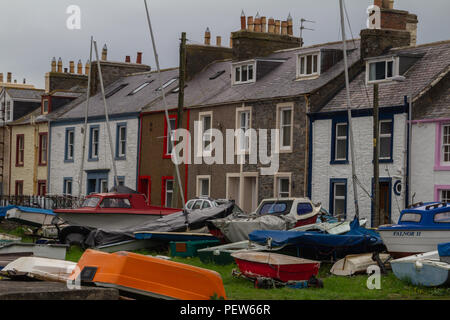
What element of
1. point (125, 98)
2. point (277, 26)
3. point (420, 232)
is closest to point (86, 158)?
point (125, 98)

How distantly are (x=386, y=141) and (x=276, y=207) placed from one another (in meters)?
6.90

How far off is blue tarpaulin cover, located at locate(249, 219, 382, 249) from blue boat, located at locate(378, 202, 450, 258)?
87cm

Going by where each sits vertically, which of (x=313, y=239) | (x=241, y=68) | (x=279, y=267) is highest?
(x=241, y=68)

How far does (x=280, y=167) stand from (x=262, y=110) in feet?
8.88

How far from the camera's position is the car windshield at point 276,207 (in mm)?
28875

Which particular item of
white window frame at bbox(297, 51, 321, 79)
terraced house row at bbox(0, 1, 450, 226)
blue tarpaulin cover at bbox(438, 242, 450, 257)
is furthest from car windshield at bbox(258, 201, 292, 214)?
white window frame at bbox(297, 51, 321, 79)

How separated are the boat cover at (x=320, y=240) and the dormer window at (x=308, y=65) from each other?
1520 cm

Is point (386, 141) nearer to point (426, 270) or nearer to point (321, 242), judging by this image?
point (321, 242)

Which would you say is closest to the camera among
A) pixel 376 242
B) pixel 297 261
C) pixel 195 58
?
pixel 297 261

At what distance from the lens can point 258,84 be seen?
41531 millimetres

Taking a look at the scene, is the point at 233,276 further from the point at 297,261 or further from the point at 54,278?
the point at 54,278

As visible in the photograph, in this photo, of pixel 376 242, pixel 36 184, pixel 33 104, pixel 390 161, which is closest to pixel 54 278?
pixel 376 242

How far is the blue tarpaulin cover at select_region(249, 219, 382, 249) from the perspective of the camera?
23656 millimetres

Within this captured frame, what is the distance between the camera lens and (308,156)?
37.1m
